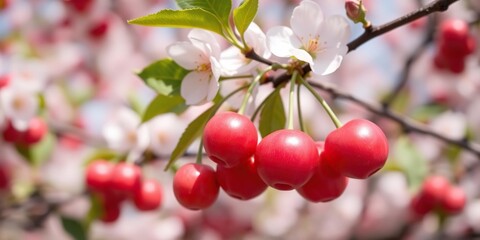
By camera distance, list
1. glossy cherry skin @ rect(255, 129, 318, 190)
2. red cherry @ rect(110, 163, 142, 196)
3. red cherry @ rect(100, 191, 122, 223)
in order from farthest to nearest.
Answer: red cherry @ rect(100, 191, 122, 223) < red cherry @ rect(110, 163, 142, 196) < glossy cherry skin @ rect(255, 129, 318, 190)

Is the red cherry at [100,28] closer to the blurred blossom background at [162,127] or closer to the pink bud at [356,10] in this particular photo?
the blurred blossom background at [162,127]

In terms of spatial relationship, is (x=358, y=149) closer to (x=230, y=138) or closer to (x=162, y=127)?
(x=230, y=138)

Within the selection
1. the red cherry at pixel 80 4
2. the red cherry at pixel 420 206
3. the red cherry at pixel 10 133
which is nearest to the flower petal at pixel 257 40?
the red cherry at pixel 10 133

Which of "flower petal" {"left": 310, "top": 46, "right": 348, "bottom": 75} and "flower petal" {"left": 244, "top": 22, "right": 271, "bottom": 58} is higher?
"flower petal" {"left": 244, "top": 22, "right": 271, "bottom": 58}

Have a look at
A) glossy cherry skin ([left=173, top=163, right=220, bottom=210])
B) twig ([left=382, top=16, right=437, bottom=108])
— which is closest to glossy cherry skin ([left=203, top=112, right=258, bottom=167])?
glossy cherry skin ([left=173, top=163, right=220, bottom=210])

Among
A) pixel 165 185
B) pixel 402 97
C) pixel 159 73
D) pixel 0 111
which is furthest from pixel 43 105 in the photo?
pixel 402 97

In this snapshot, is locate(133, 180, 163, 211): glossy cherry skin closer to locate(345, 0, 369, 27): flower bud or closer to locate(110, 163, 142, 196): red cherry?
locate(110, 163, 142, 196): red cherry

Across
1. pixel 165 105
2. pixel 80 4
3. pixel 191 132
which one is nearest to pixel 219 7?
pixel 191 132
